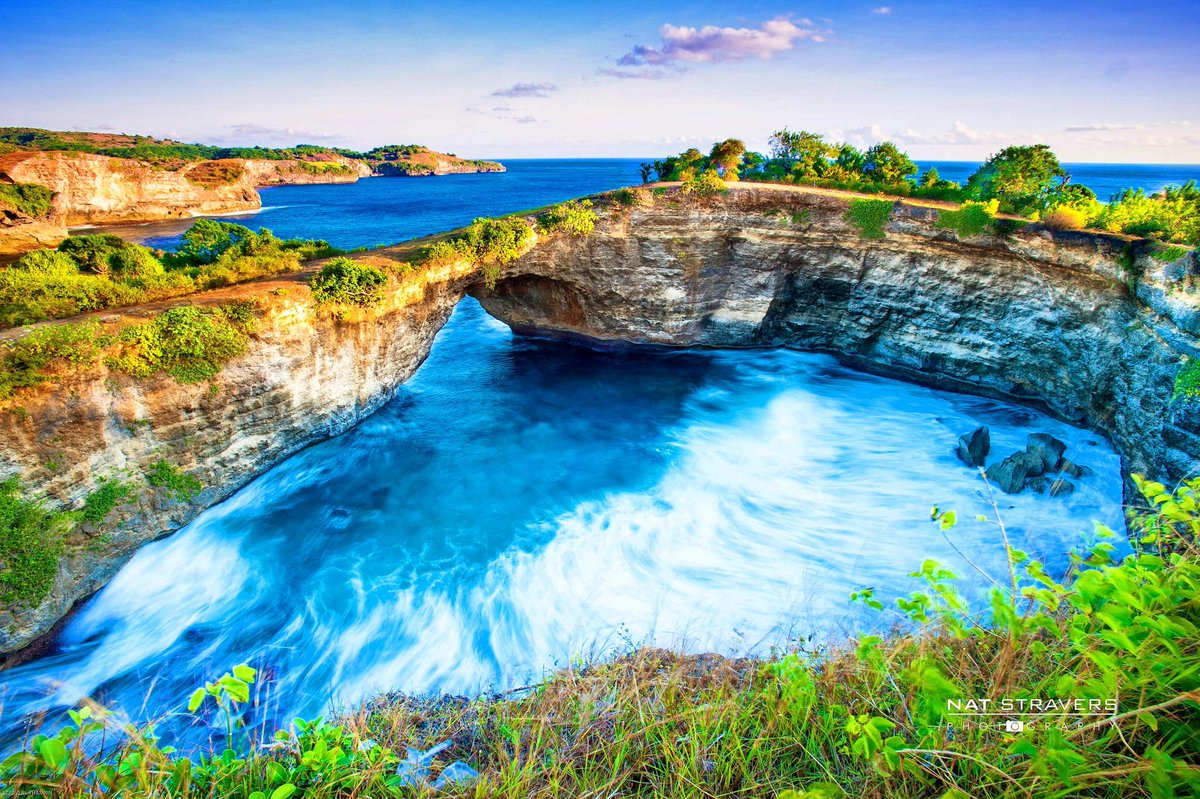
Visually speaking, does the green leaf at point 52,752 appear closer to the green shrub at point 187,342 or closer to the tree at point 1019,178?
the green shrub at point 187,342

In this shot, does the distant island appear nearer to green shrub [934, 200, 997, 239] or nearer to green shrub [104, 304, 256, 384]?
green shrub [104, 304, 256, 384]

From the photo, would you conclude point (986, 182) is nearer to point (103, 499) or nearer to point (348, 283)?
point (348, 283)

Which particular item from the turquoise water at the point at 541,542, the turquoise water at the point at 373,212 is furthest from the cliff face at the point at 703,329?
the turquoise water at the point at 373,212

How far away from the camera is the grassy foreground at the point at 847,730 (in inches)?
105

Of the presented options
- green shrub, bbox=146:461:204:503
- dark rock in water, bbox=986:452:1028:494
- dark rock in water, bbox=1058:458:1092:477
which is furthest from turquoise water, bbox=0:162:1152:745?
green shrub, bbox=146:461:204:503

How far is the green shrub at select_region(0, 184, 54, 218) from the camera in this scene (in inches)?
1583

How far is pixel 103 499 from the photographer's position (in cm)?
1134

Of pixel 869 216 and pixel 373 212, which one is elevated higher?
pixel 373 212

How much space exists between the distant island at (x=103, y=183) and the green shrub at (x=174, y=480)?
43.2 meters

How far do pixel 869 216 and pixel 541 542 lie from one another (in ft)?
58.0

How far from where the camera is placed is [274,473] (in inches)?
599

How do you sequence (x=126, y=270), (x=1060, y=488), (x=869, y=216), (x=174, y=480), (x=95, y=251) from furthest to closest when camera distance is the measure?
(x=869, y=216) < (x=95, y=251) < (x=126, y=270) < (x=1060, y=488) < (x=174, y=480)

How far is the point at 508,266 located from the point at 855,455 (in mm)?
14678

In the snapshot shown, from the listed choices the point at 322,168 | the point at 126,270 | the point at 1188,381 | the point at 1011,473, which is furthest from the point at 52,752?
the point at 322,168
